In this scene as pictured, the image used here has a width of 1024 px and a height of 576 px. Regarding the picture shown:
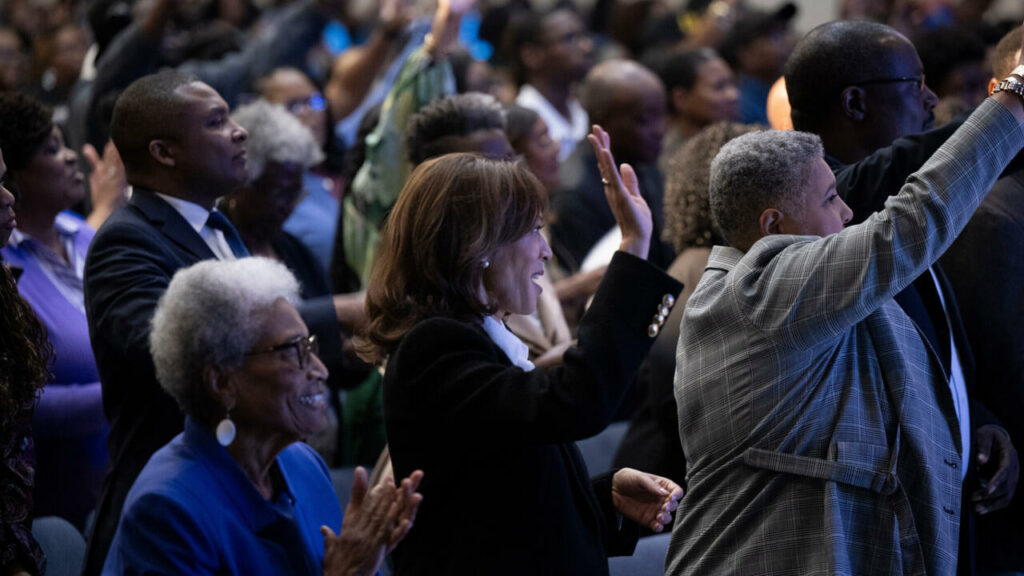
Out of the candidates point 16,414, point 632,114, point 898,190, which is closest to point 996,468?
point 898,190

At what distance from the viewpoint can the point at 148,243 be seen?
9.32 feet

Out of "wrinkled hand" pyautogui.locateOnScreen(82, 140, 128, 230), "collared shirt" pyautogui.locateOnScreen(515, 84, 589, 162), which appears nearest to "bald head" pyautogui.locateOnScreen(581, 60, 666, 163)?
"collared shirt" pyautogui.locateOnScreen(515, 84, 589, 162)

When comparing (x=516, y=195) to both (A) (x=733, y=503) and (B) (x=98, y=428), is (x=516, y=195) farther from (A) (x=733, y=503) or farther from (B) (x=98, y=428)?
(B) (x=98, y=428)

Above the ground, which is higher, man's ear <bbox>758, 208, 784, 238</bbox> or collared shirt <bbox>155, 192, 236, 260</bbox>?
man's ear <bbox>758, 208, 784, 238</bbox>

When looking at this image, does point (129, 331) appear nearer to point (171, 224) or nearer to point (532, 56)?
point (171, 224)

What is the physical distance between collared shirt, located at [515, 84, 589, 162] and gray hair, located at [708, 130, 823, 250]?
3.89 metres

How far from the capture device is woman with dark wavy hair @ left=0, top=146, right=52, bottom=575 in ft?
7.59

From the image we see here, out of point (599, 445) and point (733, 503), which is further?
point (599, 445)

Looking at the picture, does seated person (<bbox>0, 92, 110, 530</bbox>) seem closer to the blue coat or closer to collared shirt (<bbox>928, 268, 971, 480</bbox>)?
the blue coat

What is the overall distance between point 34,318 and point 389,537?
906 mm

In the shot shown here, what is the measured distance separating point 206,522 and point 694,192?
5.46 ft

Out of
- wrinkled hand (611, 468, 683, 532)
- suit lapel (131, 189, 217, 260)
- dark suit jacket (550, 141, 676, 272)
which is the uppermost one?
suit lapel (131, 189, 217, 260)

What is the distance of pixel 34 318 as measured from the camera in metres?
2.50

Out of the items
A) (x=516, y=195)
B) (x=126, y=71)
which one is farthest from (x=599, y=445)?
(x=126, y=71)
